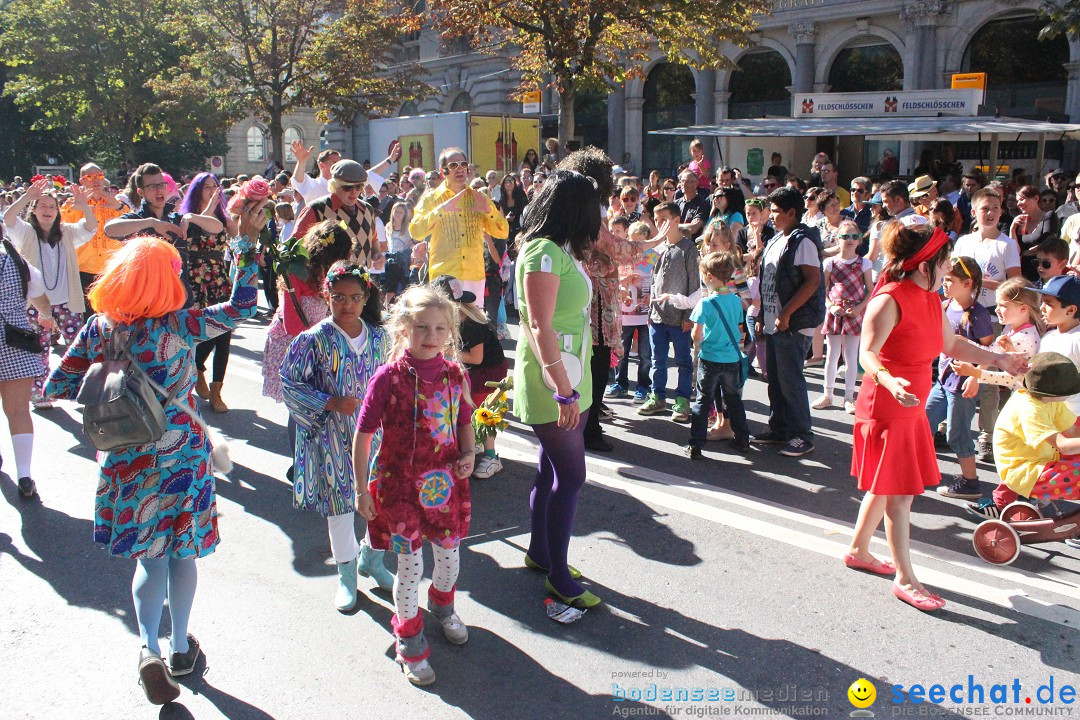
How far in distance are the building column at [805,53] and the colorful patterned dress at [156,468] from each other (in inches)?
954

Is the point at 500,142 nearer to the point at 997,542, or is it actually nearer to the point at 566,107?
the point at 566,107

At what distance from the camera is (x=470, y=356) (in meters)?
5.32

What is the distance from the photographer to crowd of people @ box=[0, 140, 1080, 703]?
337 cm

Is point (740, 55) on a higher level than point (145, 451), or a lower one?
higher

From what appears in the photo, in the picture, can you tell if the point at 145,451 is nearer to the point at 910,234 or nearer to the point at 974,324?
the point at 910,234

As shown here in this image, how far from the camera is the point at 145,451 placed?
328cm

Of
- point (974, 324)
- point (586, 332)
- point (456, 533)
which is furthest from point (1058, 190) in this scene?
point (456, 533)

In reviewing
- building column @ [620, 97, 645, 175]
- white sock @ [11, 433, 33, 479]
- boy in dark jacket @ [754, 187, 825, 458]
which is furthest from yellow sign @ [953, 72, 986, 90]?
white sock @ [11, 433, 33, 479]

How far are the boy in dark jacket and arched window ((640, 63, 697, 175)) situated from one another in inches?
859

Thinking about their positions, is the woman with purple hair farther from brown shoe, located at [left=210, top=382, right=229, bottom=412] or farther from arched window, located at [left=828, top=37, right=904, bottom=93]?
arched window, located at [left=828, top=37, right=904, bottom=93]

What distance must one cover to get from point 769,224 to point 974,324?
420 cm

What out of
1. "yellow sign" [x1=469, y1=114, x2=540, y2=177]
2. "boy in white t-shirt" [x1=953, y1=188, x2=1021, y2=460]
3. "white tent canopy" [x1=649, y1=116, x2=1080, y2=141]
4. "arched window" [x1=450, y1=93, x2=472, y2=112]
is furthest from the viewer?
"arched window" [x1=450, y1=93, x2=472, y2=112]

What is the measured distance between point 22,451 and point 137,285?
3014 millimetres

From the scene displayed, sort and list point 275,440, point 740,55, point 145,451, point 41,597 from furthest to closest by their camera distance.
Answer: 1. point 740,55
2. point 275,440
3. point 41,597
4. point 145,451
